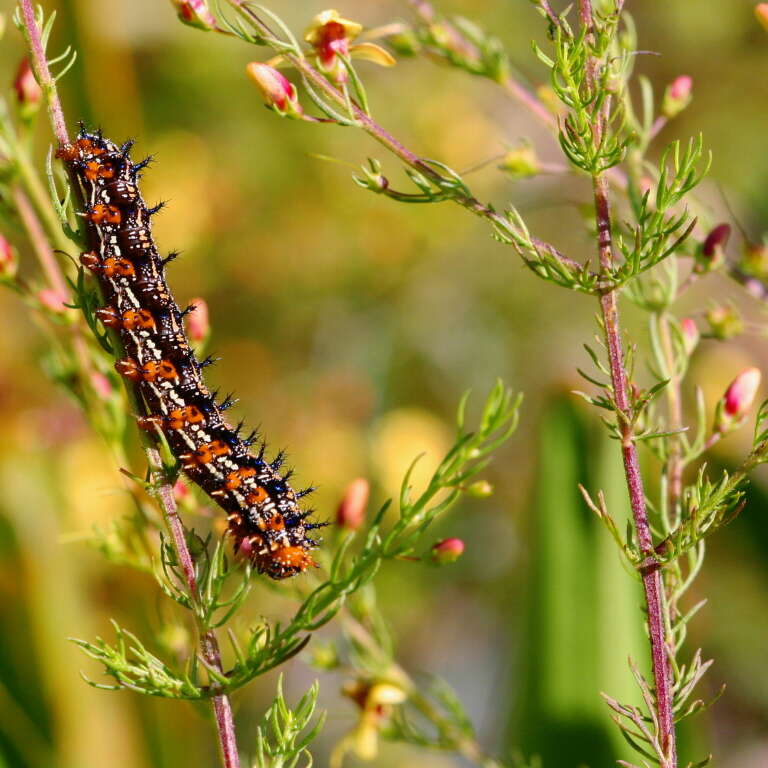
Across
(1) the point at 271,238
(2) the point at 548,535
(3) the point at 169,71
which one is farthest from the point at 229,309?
(2) the point at 548,535

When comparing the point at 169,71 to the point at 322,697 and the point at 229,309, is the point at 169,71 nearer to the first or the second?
the point at 229,309

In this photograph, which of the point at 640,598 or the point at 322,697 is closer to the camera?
the point at 640,598

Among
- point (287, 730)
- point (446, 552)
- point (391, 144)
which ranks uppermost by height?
point (391, 144)

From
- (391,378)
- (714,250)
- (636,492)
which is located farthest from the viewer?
(391,378)

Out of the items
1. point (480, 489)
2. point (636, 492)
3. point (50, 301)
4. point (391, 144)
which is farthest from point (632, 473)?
point (50, 301)

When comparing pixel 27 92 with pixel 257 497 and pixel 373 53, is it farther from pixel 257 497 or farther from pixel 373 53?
pixel 257 497

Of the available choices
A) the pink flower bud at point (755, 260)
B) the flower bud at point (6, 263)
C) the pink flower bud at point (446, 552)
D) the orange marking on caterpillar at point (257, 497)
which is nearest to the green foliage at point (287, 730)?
the pink flower bud at point (446, 552)

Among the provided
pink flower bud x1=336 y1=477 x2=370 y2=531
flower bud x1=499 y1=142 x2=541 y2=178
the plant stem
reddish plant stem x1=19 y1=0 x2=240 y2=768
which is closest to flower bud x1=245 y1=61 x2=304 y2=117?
the plant stem

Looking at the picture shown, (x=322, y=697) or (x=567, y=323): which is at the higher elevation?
(x=567, y=323)
